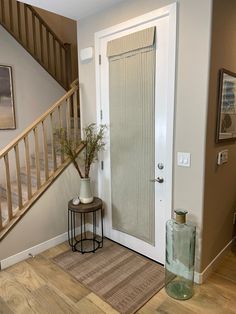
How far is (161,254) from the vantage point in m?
2.44

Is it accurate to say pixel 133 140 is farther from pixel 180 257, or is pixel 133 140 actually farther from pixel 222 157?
pixel 180 257

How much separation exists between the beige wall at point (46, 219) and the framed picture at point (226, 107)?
5.71ft

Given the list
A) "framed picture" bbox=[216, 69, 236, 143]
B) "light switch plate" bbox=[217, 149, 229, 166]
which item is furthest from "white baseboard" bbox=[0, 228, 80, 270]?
"framed picture" bbox=[216, 69, 236, 143]

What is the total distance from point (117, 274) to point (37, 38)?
3.75m

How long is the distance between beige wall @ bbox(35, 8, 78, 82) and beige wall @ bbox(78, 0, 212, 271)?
2.43 metres

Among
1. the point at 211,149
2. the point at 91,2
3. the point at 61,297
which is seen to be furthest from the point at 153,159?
the point at 91,2

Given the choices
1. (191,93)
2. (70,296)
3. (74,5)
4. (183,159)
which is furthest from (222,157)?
(74,5)

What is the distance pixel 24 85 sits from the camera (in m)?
3.68

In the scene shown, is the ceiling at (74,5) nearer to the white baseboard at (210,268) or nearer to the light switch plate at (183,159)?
the light switch plate at (183,159)

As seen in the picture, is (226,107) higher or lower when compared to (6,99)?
lower

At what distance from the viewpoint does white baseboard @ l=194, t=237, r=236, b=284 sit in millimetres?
2178

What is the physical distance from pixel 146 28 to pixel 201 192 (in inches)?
62.4

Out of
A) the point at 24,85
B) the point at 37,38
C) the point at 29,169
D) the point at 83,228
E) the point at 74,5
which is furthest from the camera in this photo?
the point at 37,38

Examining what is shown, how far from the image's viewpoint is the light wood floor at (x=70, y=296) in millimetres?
1895
